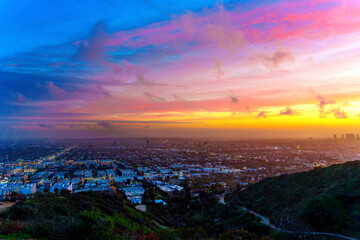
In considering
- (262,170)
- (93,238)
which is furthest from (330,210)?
(262,170)

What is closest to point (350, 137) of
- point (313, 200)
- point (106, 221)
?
point (313, 200)

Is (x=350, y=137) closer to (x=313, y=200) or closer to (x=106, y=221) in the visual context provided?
(x=313, y=200)

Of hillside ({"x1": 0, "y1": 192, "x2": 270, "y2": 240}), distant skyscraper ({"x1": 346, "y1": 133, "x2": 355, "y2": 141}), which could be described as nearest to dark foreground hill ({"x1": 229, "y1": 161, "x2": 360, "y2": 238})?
hillside ({"x1": 0, "y1": 192, "x2": 270, "y2": 240})

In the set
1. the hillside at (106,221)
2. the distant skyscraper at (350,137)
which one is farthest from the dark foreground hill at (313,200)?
the distant skyscraper at (350,137)

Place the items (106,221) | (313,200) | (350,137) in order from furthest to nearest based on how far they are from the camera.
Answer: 1. (350,137)
2. (313,200)
3. (106,221)

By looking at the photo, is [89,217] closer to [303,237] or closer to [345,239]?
[303,237]

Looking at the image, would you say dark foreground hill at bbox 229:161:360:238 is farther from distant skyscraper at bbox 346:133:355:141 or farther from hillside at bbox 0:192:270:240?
distant skyscraper at bbox 346:133:355:141

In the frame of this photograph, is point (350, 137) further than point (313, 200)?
Yes

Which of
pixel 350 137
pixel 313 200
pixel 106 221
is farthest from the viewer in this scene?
pixel 350 137
